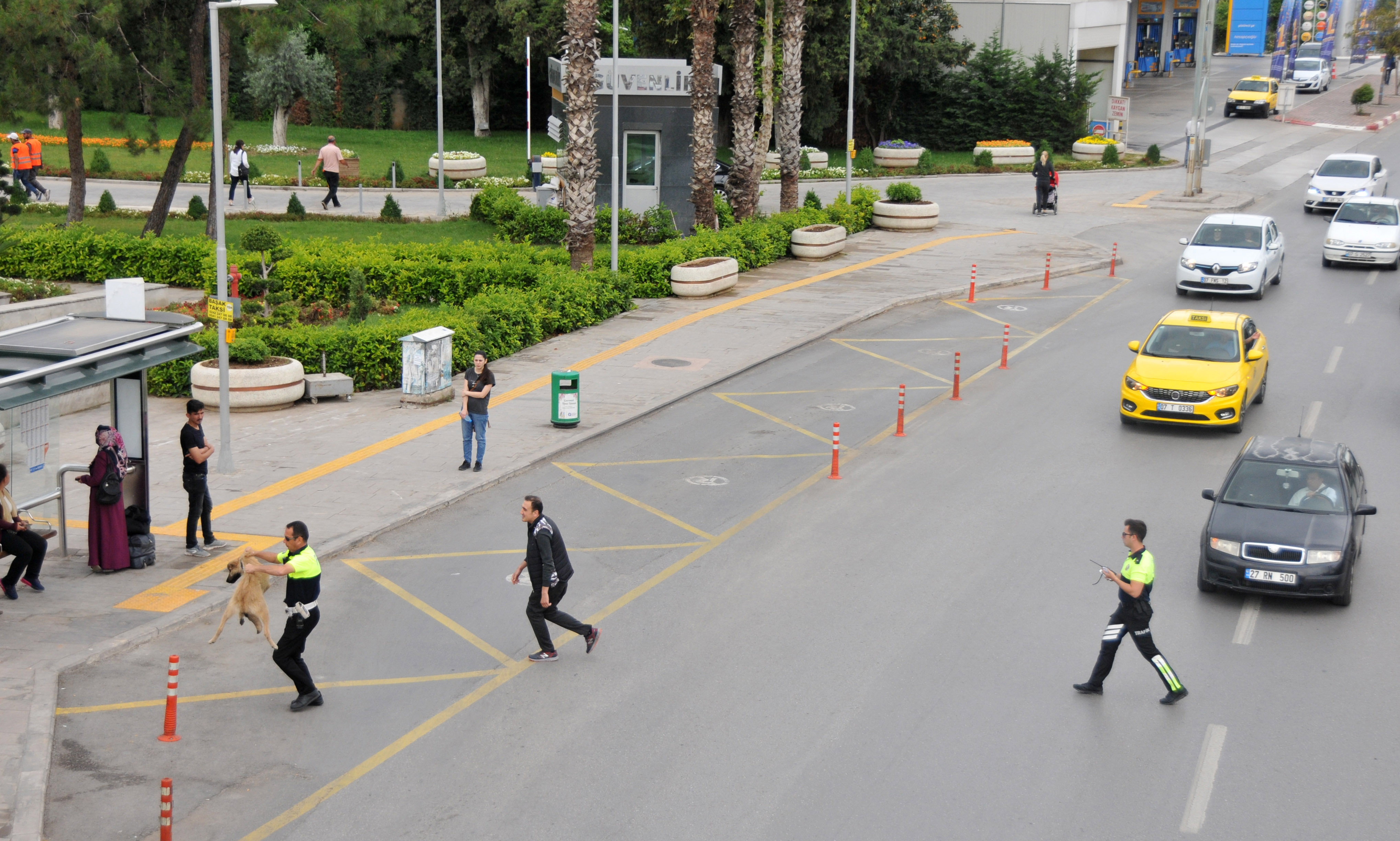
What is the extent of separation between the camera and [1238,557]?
45.1ft

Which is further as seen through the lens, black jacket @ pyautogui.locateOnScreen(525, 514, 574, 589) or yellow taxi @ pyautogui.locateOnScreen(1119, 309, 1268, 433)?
yellow taxi @ pyautogui.locateOnScreen(1119, 309, 1268, 433)

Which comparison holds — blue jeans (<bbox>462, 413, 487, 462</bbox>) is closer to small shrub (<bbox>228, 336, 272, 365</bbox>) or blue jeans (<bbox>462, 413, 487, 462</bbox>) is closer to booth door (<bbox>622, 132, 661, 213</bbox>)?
small shrub (<bbox>228, 336, 272, 365</bbox>)

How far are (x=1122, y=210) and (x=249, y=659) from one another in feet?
120

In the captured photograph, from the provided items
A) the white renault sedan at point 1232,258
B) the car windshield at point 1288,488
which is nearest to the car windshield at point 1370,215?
the white renault sedan at point 1232,258

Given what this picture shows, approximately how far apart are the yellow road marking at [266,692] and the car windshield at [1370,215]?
28885 mm

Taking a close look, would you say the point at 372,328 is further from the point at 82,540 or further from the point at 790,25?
the point at 790,25

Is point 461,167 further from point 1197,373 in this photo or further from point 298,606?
point 298,606

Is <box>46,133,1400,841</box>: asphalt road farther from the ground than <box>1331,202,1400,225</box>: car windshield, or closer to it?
closer to it

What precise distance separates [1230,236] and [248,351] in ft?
69.3

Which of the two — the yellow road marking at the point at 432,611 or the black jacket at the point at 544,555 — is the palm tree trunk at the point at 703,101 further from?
the black jacket at the point at 544,555

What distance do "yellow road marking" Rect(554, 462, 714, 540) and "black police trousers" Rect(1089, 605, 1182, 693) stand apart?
5328 millimetres

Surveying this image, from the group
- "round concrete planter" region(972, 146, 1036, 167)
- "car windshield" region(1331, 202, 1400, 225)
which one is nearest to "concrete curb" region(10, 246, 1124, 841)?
"car windshield" region(1331, 202, 1400, 225)

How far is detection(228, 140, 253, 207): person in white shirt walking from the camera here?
38938 mm

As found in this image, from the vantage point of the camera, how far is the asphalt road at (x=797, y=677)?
990cm
